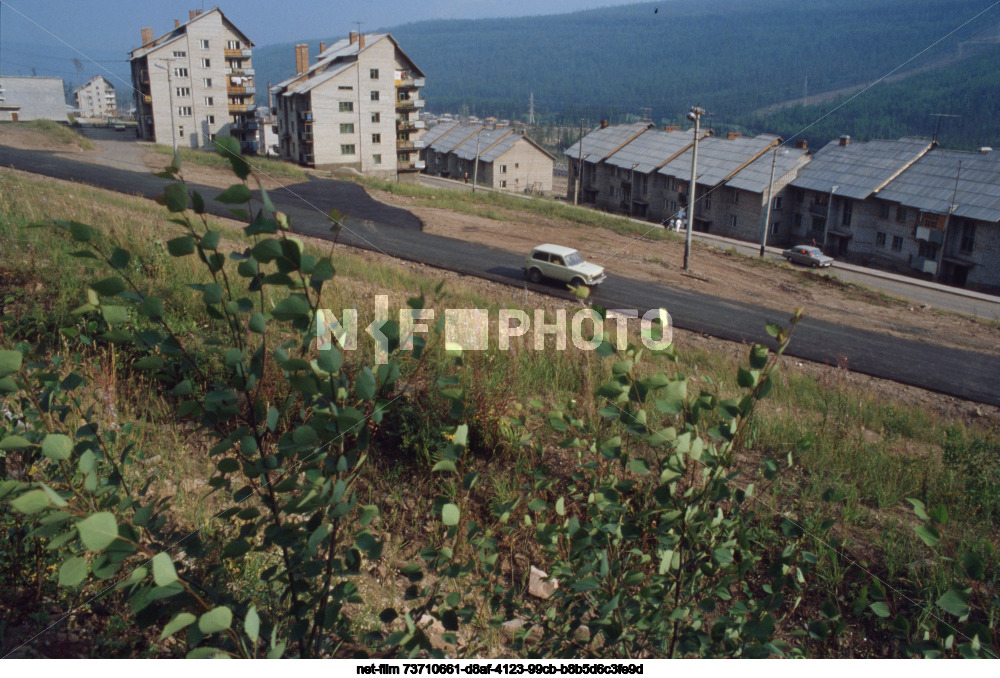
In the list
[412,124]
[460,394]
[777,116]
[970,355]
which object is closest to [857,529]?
[460,394]

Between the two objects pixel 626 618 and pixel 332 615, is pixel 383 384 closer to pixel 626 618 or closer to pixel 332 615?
pixel 332 615

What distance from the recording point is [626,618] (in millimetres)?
1095

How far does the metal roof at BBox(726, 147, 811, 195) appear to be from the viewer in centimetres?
1576

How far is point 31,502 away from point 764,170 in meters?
17.4

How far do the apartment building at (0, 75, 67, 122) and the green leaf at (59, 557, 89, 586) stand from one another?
38.3 feet

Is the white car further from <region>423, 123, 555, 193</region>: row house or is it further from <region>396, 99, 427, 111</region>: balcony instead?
<region>396, 99, 427, 111</region>: balcony

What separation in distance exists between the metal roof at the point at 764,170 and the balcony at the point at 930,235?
3.47 meters

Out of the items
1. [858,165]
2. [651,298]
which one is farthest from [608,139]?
[651,298]

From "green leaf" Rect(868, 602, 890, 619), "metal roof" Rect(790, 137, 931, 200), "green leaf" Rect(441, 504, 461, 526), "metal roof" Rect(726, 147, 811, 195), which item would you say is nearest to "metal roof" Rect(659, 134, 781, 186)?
"metal roof" Rect(726, 147, 811, 195)

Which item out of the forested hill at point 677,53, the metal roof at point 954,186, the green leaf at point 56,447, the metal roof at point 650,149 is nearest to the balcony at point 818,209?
the metal roof at point 954,186

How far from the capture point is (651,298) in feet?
28.2

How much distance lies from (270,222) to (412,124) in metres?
26.1

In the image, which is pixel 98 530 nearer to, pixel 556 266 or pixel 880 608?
pixel 880 608

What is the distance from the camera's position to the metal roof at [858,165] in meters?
14.0
